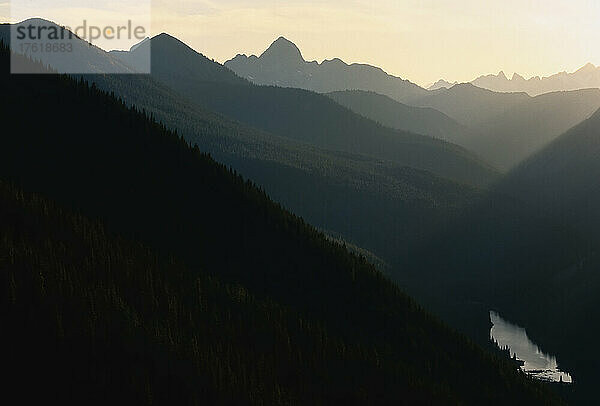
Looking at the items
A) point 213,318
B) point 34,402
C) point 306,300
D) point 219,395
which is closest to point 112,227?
point 213,318

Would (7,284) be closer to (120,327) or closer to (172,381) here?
(120,327)

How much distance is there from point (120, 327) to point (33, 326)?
1011 cm

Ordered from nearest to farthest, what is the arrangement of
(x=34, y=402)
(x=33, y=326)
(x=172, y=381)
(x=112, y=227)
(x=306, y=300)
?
(x=34, y=402) → (x=33, y=326) → (x=172, y=381) → (x=112, y=227) → (x=306, y=300)

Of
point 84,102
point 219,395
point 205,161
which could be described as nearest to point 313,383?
point 219,395

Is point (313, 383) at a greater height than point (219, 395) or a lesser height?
lesser

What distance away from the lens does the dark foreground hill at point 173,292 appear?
2702 inches

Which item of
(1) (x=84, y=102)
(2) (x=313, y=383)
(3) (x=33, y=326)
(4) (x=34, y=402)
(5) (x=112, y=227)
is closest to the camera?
(4) (x=34, y=402)

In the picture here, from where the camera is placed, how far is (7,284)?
221ft

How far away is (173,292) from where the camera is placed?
101 meters

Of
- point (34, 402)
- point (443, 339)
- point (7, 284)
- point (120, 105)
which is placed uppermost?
point (120, 105)

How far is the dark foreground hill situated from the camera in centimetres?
6862

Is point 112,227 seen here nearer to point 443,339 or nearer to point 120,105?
point 120,105

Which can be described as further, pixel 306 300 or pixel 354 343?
pixel 306 300

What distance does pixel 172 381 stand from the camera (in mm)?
72375
